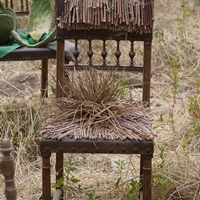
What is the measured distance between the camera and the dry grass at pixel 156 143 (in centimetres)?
331

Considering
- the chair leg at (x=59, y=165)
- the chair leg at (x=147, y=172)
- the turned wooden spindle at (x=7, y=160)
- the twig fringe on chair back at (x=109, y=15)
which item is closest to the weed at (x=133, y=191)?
the chair leg at (x=147, y=172)

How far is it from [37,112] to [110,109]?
4.52ft

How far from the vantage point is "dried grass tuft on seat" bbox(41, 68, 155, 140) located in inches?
105

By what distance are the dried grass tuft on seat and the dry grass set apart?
1.57ft

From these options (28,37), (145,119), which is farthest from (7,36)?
(145,119)

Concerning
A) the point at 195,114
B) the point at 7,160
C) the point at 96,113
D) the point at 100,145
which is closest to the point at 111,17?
the point at 96,113

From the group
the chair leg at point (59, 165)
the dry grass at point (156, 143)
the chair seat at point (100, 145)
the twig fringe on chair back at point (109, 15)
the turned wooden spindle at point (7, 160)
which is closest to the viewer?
the turned wooden spindle at point (7, 160)

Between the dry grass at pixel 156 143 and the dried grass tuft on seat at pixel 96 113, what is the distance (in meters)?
0.48

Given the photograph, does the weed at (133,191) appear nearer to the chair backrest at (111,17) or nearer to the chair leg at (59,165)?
the chair leg at (59,165)

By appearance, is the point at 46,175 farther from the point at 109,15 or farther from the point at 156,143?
the point at 156,143

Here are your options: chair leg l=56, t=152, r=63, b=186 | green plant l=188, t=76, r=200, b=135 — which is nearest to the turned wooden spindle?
chair leg l=56, t=152, r=63, b=186

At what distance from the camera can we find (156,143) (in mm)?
4227

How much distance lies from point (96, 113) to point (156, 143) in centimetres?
156

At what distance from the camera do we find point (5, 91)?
5219mm
